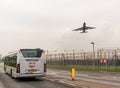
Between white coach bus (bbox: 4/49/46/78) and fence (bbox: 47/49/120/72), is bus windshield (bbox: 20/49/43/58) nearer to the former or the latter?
white coach bus (bbox: 4/49/46/78)

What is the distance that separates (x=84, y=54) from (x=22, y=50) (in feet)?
127

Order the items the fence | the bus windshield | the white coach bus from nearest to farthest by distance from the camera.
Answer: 1. the white coach bus
2. the bus windshield
3. the fence

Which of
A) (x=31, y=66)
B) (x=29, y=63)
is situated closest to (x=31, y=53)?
(x=29, y=63)

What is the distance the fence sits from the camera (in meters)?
56.3

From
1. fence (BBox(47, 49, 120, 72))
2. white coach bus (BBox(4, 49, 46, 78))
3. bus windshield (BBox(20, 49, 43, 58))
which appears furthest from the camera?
fence (BBox(47, 49, 120, 72))

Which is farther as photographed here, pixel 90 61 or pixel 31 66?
pixel 90 61

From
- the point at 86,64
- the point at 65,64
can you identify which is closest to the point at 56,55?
the point at 65,64

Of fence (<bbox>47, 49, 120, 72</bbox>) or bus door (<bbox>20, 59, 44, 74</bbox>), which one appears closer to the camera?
bus door (<bbox>20, 59, 44, 74</bbox>)

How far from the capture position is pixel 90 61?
65.2 m

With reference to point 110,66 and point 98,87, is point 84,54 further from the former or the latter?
point 98,87

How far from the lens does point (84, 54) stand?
66375 mm

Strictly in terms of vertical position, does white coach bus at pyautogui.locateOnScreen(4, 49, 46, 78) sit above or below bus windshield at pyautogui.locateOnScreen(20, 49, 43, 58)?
below

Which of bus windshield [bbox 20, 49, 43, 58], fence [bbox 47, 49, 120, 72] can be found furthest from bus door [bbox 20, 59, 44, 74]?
fence [bbox 47, 49, 120, 72]

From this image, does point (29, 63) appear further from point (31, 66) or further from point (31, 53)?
point (31, 53)
